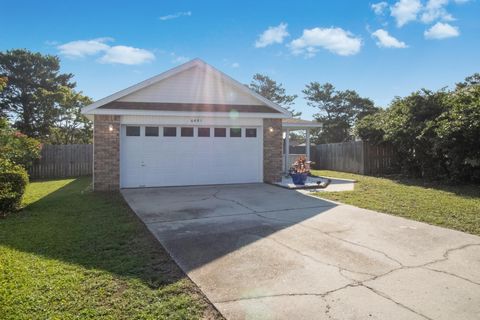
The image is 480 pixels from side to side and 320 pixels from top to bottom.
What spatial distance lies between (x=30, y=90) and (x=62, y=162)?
14.1 m

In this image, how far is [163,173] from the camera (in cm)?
1218

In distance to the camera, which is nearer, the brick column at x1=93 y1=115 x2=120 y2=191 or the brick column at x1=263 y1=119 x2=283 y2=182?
the brick column at x1=93 y1=115 x2=120 y2=191

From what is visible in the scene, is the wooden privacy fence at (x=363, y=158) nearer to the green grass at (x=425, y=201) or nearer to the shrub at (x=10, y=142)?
the green grass at (x=425, y=201)

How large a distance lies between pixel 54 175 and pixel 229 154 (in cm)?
1096

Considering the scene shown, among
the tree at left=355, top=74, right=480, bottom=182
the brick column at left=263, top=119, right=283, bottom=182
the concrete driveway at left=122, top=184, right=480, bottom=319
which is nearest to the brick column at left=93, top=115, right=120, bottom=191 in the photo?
the concrete driveway at left=122, top=184, right=480, bottom=319

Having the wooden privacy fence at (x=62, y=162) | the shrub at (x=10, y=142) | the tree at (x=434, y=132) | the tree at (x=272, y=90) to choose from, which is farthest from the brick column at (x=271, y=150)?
the tree at (x=272, y=90)

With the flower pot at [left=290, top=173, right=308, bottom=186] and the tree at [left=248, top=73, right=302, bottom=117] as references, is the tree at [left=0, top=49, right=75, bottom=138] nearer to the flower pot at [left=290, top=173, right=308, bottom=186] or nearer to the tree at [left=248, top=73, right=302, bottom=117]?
the flower pot at [left=290, top=173, right=308, bottom=186]

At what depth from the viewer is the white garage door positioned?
39.0 feet

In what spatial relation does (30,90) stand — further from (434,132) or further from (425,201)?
(425,201)

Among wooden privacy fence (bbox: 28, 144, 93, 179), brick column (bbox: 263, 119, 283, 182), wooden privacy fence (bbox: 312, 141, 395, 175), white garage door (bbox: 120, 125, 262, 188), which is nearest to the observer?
white garage door (bbox: 120, 125, 262, 188)

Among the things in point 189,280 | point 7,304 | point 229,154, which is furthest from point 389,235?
point 229,154

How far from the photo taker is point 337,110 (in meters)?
35.4

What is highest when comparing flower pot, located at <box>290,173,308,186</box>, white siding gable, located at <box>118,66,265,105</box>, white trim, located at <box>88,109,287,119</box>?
white siding gable, located at <box>118,66,265,105</box>

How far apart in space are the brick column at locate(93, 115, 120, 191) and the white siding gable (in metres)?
1.11
